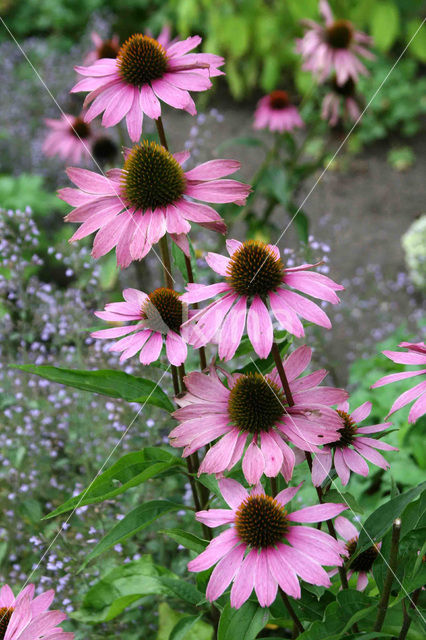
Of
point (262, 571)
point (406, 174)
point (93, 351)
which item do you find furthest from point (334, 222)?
point (262, 571)

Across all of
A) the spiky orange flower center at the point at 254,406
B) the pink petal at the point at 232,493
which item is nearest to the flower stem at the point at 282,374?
the spiky orange flower center at the point at 254,406

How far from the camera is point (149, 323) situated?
839mm

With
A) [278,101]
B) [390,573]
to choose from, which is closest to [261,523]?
[390,573]

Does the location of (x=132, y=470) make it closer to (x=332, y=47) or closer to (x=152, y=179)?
(x=152, y=179)

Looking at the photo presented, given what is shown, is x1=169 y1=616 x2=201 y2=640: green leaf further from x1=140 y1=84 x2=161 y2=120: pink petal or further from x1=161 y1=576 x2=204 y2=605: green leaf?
x1=140 y1=84 x2=161 y2=120: pink petal

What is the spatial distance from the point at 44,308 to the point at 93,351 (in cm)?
48

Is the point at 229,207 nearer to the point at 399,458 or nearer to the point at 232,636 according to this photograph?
the point at 399,458

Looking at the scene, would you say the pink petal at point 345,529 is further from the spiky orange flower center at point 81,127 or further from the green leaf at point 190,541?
the spiky orange flower center at point 81,127

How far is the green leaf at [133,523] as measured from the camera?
82 centimetres

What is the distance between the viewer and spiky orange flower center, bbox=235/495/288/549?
2.30 ft

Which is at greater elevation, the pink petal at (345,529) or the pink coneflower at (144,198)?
the pink coneflower at (144,198)

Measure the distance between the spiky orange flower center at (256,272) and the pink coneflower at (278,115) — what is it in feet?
5.79

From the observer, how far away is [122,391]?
87 cm

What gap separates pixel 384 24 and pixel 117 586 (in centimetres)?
338
